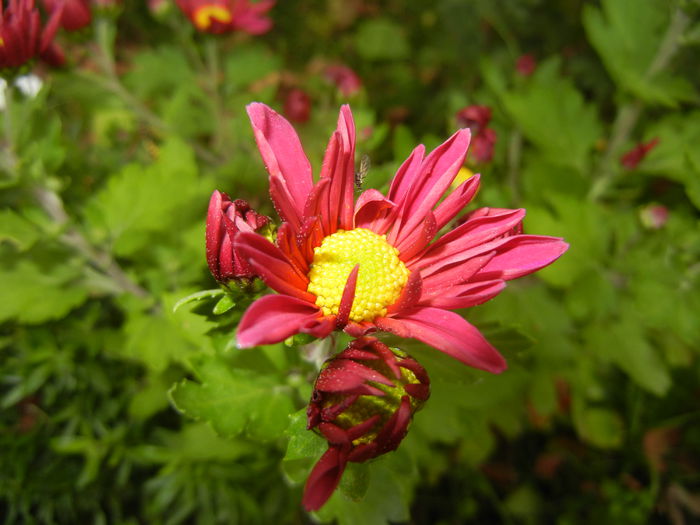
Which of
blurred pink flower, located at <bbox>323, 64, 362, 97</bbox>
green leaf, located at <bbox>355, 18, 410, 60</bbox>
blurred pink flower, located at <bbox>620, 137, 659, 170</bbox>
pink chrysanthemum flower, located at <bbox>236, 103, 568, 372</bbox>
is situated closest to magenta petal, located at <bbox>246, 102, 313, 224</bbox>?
pink chrysanthemum flower, located at <bbox>236, 103, 568, 372</bbox>

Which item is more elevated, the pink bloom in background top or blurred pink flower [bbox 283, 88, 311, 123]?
the pink bloom in background top

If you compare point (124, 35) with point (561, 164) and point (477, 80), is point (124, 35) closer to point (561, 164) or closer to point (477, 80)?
point (477, 80)

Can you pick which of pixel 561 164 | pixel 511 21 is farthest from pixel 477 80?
pixel 561 164

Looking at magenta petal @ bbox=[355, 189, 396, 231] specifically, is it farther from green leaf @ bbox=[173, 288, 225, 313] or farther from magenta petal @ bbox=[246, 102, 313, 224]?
green leaf @ bbox=[173, 288, 225, 313]

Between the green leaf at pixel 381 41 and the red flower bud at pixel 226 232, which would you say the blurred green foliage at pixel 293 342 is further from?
the green leaf at pixel 381 41

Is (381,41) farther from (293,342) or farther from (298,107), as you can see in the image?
(293,342)

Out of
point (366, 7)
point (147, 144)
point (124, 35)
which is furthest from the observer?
point (366, 7)

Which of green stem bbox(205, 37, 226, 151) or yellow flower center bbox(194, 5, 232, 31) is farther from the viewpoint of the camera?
green stem bbox(205, 37, 226, 151)

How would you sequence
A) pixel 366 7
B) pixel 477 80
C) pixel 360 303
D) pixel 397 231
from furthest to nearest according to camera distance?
1. pixel 366 7
2. pixel 477 80
3. pixel 397 231
4. pixel 360 303
